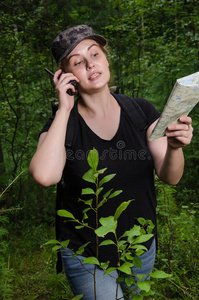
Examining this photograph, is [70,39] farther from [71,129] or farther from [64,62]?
[71,129]

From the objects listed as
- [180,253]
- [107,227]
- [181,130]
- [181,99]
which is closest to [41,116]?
[180,253]

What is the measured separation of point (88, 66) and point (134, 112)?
0.42m

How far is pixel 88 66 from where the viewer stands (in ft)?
6.31

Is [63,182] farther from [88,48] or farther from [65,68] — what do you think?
[88,48]

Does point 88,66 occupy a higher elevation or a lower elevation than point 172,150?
higher

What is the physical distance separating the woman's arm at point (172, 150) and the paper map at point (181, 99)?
0.10 meters

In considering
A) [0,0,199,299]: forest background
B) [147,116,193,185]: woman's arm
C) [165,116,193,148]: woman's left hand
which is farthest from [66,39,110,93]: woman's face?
[0,0,199,299]: forest background

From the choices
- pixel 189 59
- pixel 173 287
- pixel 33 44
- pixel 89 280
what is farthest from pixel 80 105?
pixel 189 59

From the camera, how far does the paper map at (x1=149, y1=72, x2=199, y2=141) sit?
1.08 metres

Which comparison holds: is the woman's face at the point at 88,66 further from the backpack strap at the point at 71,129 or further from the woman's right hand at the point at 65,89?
the backpack strap at the point at 71,129

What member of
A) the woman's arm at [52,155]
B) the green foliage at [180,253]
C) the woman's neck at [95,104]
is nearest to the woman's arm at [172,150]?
the woman's neck at [95,104]

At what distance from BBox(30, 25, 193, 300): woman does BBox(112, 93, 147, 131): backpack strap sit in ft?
0.11

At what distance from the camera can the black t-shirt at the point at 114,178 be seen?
1801mm

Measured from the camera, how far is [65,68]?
205 centimetres
